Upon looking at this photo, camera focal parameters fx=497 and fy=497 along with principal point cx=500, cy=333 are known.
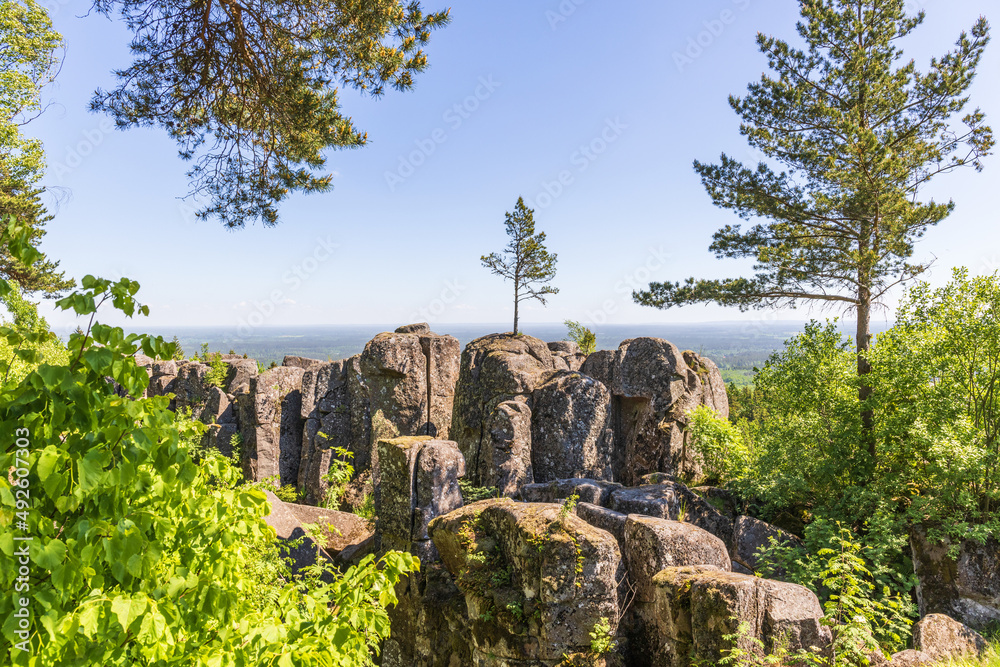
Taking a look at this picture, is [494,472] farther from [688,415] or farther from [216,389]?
[216,389]

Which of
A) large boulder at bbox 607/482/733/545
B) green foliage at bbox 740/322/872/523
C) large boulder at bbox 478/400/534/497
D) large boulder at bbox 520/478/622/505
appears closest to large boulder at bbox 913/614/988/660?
large boulder at bbox 607/482/733/545

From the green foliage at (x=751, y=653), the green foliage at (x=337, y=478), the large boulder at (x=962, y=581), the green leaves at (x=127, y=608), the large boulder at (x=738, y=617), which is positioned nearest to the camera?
the green leaves at (x=127, y=608)

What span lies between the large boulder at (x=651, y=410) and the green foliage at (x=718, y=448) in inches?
21.6

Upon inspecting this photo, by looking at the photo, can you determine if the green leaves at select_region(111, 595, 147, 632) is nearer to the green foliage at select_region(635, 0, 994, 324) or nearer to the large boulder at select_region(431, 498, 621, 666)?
the large boulder at select_region(431, 498, 621, 666)

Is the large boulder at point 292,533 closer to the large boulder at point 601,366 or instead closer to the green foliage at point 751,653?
the green foliage at point 751,653

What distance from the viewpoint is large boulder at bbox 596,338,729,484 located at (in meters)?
13.8

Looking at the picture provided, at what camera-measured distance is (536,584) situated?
633 cm

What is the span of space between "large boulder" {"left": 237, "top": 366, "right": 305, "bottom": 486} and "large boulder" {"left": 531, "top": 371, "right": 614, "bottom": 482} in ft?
40.3

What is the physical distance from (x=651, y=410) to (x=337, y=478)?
8.55m

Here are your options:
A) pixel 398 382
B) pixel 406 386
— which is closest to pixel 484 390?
pixel 406 386

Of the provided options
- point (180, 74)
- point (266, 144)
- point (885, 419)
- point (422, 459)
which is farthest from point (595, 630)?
point (180, 74)

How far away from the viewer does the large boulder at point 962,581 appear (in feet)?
27.1

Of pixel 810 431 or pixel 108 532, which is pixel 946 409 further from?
pixel 108 532

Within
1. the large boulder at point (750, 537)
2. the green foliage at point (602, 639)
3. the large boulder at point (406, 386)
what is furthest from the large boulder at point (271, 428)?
the green foliage at point (602, 639)
